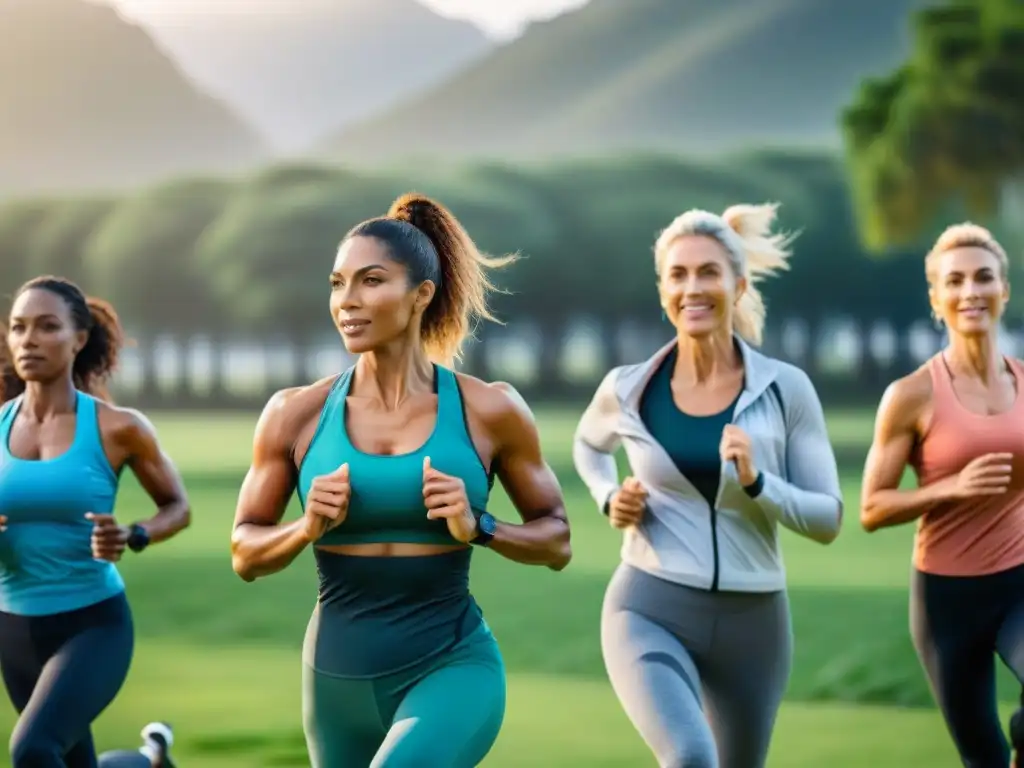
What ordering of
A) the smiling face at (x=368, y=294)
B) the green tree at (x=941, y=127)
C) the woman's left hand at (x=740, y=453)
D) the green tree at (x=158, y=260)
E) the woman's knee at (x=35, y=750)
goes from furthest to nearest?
the green tree at (x=158, y=260)
the green tree at (x=941, y=127)
the woman's knee at (x=35, y=750)
the woman's left hand at (x=740, y=453)
the smiling face at (x=368, y=294)

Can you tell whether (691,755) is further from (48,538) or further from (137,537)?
(48,538)

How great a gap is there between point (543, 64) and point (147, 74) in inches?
568

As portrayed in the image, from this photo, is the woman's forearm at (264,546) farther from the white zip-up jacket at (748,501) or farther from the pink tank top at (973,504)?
the pink tank top at (973,504)

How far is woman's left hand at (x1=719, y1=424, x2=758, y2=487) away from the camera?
185 inches

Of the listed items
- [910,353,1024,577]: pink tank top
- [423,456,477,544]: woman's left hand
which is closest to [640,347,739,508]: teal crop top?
[910,353,1024,577]: pink tank top

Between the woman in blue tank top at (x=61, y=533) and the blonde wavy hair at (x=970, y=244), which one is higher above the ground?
the blonde wavy hair at (x=970, y=244)

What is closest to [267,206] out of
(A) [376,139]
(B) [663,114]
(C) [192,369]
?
(C) [192,369]

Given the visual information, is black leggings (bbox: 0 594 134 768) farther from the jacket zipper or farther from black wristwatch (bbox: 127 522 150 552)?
the jacket zipper

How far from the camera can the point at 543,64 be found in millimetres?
60406

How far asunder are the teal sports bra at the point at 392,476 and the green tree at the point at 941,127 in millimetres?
20530

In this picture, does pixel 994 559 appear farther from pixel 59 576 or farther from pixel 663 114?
pixel 663 114

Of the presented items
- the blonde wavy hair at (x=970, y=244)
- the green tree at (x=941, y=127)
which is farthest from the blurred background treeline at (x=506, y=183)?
the blonde wavy hair at (x=970, y=244)

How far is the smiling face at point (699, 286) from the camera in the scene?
5.03 meters

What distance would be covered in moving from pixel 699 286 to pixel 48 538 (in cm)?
205
